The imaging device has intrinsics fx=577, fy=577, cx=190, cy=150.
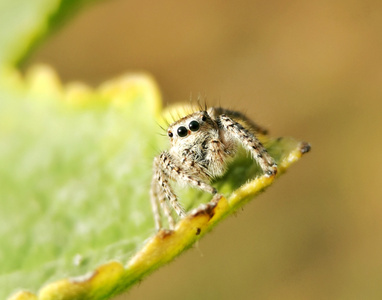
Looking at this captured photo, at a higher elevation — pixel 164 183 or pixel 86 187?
pixel 86 187

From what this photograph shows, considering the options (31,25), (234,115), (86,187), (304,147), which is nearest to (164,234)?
(304,147)

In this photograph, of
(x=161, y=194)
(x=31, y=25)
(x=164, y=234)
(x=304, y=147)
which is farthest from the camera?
(x=31, y=25)

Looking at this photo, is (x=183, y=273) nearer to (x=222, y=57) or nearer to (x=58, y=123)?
(x=222, y=57)

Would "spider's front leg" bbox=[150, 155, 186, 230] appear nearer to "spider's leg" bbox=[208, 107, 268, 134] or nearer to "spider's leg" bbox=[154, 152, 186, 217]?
"spider's leg" bbox=[154, 152, 186, 217]

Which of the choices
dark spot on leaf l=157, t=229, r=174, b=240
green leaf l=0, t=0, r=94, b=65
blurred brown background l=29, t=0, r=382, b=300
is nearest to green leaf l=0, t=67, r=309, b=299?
dark spot on leaf l=157, t=229, r=174, b=240

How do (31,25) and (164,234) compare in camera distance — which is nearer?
(164,234)

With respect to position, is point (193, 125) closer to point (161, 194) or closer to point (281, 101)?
point (161, 194)

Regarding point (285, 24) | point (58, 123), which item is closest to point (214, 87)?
point (285, 24)
